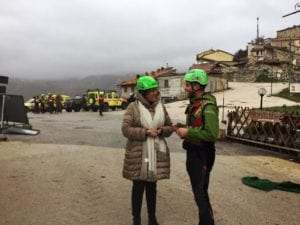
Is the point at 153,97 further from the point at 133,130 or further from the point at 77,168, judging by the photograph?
the point at 77,168

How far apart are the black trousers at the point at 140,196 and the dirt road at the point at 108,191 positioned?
46 centimetres

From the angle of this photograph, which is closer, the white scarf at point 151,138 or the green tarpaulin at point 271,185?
the white scarf at point 151,138

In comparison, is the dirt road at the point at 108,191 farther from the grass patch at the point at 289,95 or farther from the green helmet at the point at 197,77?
the grass patch at the point at 289,95

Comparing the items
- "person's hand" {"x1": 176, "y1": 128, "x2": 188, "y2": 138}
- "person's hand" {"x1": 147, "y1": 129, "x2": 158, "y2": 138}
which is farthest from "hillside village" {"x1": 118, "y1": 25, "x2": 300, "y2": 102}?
"person's hand" {"x1": 176, "y1": 128, "x2": 188, "y2": 138}

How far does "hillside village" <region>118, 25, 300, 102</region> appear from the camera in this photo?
56.8 metres

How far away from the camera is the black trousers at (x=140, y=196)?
16.4 ft

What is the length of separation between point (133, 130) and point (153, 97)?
46cm

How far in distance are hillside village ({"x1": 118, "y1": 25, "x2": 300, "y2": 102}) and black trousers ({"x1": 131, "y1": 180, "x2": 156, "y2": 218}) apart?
3976cm

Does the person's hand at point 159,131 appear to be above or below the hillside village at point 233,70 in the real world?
below

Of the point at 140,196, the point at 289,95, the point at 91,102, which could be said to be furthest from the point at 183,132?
the point at 289,95

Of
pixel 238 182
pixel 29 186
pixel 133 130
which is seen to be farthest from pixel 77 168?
pixel 133 130

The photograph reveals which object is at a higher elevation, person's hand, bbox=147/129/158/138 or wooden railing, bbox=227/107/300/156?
person's hand, bbox=147/129/158/138

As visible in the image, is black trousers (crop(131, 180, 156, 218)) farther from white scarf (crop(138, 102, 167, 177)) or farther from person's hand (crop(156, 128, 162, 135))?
person's hand (crop(156, 128, 162, 135))

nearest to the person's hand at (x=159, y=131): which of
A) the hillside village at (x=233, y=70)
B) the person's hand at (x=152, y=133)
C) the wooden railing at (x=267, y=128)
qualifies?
the person's hand at (x=152, y=133)
